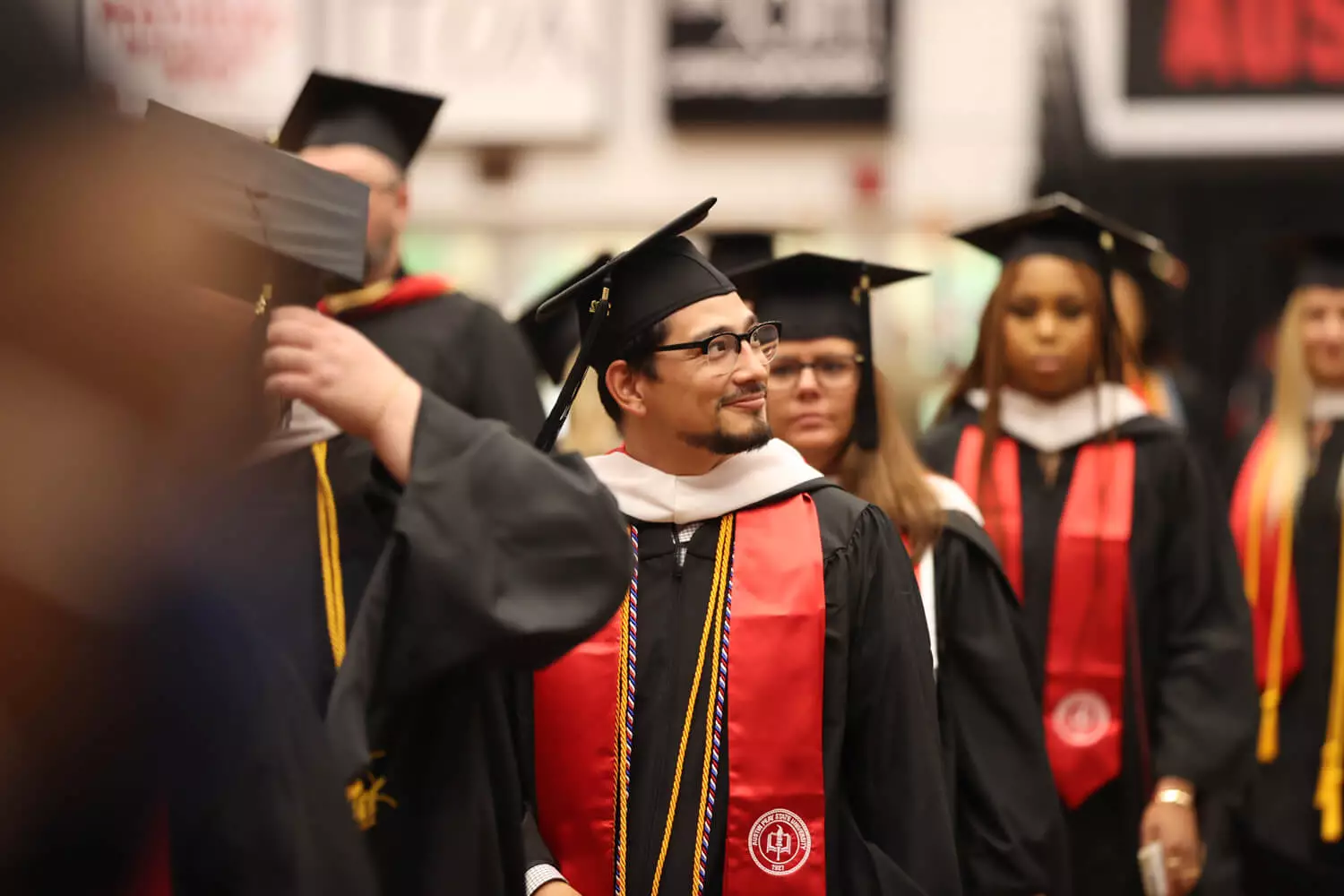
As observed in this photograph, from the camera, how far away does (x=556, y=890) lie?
9.23ft

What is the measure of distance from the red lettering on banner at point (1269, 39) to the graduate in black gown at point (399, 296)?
910 centimetres

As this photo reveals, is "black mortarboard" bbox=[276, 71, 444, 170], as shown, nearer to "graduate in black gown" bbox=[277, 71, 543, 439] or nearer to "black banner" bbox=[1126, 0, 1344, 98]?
"graduate in black gown" bbox=[277, 71, 543, 439]

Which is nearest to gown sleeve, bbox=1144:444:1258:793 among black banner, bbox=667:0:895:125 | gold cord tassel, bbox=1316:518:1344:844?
gold cord tassel, bbox=1316:518:1344:844

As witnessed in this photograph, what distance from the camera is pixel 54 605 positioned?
112 centimetres

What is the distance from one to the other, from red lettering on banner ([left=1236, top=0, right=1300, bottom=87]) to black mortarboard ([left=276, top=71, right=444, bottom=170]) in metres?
9.10

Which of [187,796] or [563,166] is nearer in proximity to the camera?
[187,796]

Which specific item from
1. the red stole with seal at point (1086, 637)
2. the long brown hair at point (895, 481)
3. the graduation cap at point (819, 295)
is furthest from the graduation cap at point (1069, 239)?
the long brown hair at point (895, 481)

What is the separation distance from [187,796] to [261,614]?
0.55ft

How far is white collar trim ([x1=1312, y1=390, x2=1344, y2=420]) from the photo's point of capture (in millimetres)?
5500

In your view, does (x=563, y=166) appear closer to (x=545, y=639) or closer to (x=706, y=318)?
(x=706, y=318)

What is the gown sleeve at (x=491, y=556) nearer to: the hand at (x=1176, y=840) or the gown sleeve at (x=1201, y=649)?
the hand at (x=1176, y=840)

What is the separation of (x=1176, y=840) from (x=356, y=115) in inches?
102

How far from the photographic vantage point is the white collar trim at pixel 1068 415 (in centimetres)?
445

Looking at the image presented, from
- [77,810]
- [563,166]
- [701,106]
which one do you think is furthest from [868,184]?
[77,810]
